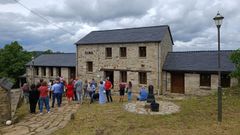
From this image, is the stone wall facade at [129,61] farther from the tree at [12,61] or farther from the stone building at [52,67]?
the tree at [12,61]

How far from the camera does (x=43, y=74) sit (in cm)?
3559

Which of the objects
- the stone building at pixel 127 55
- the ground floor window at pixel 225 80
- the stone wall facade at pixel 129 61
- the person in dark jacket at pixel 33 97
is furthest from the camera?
the stone building at pixel 127 55

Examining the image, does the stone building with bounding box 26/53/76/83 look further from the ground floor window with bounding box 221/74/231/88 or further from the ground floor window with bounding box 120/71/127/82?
the ground floor window with bounding box 221/74/231/88

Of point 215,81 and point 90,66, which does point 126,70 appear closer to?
point 90,66

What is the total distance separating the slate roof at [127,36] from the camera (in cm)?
2434

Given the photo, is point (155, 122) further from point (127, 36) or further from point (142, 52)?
point (127, 36)

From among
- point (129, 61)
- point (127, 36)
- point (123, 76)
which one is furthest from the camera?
point (127, 36)

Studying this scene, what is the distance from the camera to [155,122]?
9.89 metres

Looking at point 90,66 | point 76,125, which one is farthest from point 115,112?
point 90,66

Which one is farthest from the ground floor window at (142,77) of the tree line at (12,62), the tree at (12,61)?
the tree at (12,61)

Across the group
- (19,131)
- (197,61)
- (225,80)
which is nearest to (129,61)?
(197,61)

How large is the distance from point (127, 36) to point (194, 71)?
8.70 m

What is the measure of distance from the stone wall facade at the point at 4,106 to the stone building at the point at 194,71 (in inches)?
619

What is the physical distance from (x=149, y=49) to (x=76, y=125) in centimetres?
1561
